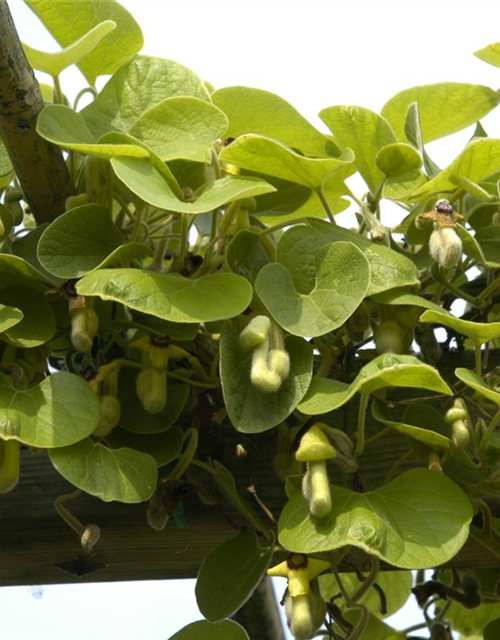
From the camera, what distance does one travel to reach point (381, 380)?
2.76ft

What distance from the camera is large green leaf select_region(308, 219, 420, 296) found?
0.92m

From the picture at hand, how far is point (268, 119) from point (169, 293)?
28cm

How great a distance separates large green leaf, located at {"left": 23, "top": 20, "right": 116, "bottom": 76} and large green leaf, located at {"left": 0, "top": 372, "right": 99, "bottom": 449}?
32cm

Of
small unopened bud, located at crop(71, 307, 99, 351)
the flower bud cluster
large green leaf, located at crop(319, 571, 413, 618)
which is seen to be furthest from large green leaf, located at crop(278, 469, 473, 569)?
large green leaf, located at crop(319, 571, 413, 618)

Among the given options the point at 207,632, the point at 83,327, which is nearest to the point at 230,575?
the point at 207,632

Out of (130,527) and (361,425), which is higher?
(361,425)

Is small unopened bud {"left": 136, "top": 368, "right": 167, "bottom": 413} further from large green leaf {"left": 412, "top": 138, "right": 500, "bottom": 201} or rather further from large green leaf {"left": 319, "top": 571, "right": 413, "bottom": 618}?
large green leaf {"left": 319, "top": 571, "right": 413, "bottom": 618}

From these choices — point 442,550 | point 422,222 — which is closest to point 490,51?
point 422,222

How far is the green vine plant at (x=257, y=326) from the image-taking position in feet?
2.79

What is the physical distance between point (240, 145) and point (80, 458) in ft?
1.00

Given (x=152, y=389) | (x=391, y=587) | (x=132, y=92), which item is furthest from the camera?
(x=391, y=587)

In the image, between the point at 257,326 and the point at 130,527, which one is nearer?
the point at 257,326

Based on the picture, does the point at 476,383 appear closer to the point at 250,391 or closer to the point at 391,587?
the point at 250,391

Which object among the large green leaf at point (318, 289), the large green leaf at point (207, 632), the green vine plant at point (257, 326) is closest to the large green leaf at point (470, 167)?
the green vine plant at point (257, 326)
